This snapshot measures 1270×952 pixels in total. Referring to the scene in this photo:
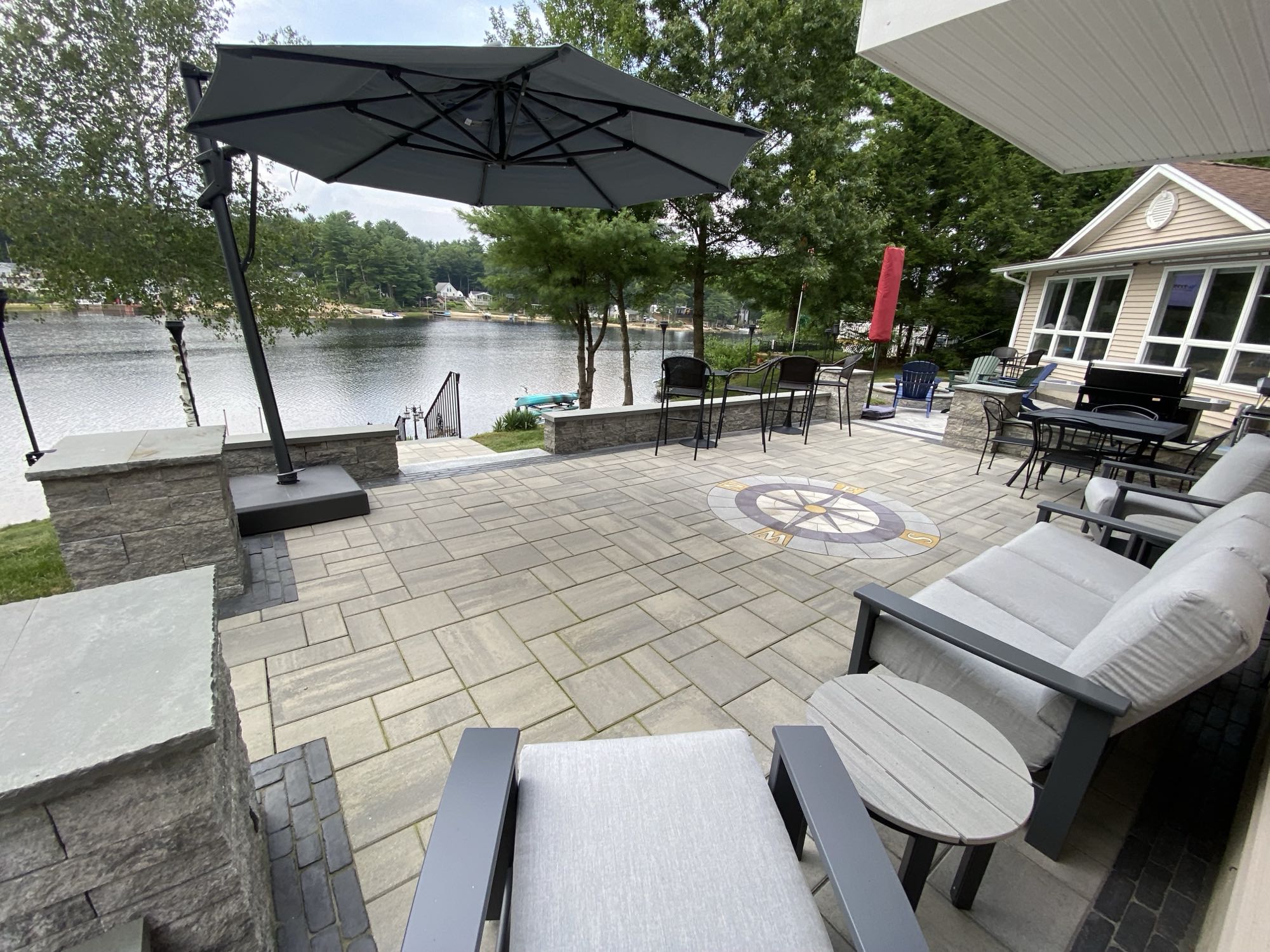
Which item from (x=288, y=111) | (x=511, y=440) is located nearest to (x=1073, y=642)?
(x=288, y=111)

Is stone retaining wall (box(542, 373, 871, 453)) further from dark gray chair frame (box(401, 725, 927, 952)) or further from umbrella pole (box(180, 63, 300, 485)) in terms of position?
dark gray chair frame (box(401, 725, 927, 952))

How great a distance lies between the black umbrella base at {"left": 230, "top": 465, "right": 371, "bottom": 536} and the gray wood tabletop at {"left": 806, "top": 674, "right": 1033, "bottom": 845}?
3.27 meters

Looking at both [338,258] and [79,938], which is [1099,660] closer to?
[79,938]

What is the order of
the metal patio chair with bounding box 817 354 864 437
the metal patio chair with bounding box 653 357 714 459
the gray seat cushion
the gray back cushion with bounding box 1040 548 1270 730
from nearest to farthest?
the gray seat cushion < the gray back cushion with bounding box 1040 548 1270 730 < the metal patio chair with bounding box 653 357 714 459 < the metal patio chair with bounding box 817 354 864 437

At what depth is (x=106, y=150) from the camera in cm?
497

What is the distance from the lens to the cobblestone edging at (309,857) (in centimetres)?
120

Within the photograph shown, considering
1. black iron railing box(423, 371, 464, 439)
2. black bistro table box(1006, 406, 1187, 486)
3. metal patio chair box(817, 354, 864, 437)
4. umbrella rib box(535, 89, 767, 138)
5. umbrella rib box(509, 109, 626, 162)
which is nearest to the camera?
umbrella rib box(535, 89, 767, 138)

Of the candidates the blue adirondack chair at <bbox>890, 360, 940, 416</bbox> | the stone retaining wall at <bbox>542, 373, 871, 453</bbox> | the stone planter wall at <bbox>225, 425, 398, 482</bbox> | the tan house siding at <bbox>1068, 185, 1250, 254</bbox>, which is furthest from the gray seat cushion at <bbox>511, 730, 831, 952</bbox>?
the tan house siding at <bbox>1068, 185, 1250, 254</bbox>

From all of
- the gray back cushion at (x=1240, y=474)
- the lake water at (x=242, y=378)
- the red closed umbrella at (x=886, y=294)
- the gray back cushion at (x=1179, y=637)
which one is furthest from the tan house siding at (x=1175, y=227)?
the lake water at (x=242, y=378)

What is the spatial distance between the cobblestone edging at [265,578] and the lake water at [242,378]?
12.4 ft

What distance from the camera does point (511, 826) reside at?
3.18ft

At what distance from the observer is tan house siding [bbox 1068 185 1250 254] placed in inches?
313

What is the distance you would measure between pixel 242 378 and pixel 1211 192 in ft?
78.2

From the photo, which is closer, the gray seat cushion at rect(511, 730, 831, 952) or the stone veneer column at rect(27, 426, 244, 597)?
the gray seat cushion at rect(511, 730, 831, 952)
